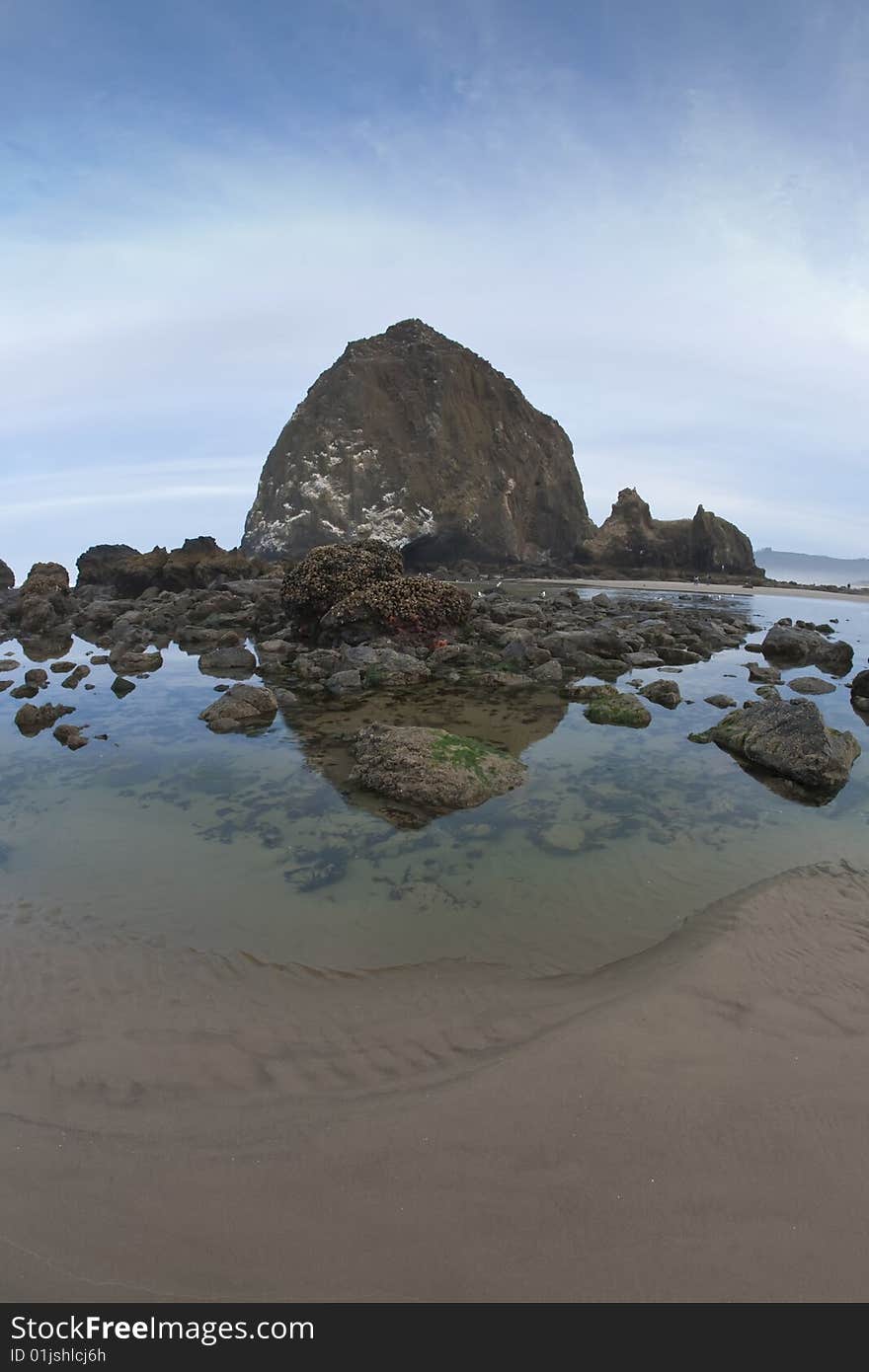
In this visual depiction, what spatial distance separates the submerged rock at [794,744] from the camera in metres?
9.30

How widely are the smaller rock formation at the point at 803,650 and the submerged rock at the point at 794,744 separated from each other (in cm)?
1006

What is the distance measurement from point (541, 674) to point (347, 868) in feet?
34.4

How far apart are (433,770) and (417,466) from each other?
84251 millimetres

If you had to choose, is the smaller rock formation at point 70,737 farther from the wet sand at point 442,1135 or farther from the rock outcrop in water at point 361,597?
the rock outcrop in water at point 361,597

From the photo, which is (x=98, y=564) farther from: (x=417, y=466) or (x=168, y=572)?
(x=417, y=466)

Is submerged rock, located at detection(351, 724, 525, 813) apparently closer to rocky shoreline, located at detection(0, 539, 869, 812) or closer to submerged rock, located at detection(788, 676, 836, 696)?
A: rocky shoreline, located at detection(0, 539, 869, 812)

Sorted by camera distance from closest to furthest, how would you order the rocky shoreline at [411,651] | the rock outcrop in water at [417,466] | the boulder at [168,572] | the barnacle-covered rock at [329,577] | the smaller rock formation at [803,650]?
the rocky shoreline at [411,651] → the smaller rock formation at [803,650] → the barnacle-covered rock at [329,577] → the boulder at [168,572] → the rock outcrop in water at [417,466]

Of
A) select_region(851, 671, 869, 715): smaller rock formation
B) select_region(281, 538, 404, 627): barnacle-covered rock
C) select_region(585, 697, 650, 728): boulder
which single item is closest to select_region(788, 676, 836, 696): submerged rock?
select_region(851, 671, 869, 715): smaller rock formation

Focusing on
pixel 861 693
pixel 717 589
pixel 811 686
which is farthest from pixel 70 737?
pixel 717 589

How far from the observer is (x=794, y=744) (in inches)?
386

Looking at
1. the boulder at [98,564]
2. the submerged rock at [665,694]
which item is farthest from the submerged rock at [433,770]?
the boulder at [98,564]

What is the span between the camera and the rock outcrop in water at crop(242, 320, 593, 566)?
8512 centimetres

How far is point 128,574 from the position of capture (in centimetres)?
4153
